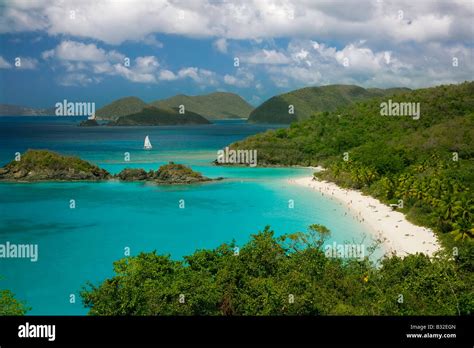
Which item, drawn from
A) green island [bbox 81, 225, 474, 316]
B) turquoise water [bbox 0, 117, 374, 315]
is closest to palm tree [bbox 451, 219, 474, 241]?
turquoise water [bbox 0, 117, 374, 315]

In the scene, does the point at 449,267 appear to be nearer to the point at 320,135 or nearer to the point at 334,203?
the point at 334,203

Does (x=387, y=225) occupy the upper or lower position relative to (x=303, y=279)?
lower

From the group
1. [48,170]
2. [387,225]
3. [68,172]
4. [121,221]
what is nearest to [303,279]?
[387,225]

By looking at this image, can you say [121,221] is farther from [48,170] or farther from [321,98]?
[321,98]

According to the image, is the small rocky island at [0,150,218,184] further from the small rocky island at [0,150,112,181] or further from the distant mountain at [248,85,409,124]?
the distant mountain at [248,85,409,124]

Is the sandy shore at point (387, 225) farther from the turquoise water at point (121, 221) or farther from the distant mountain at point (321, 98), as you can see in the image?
the distant mountain at point (321, 98)
